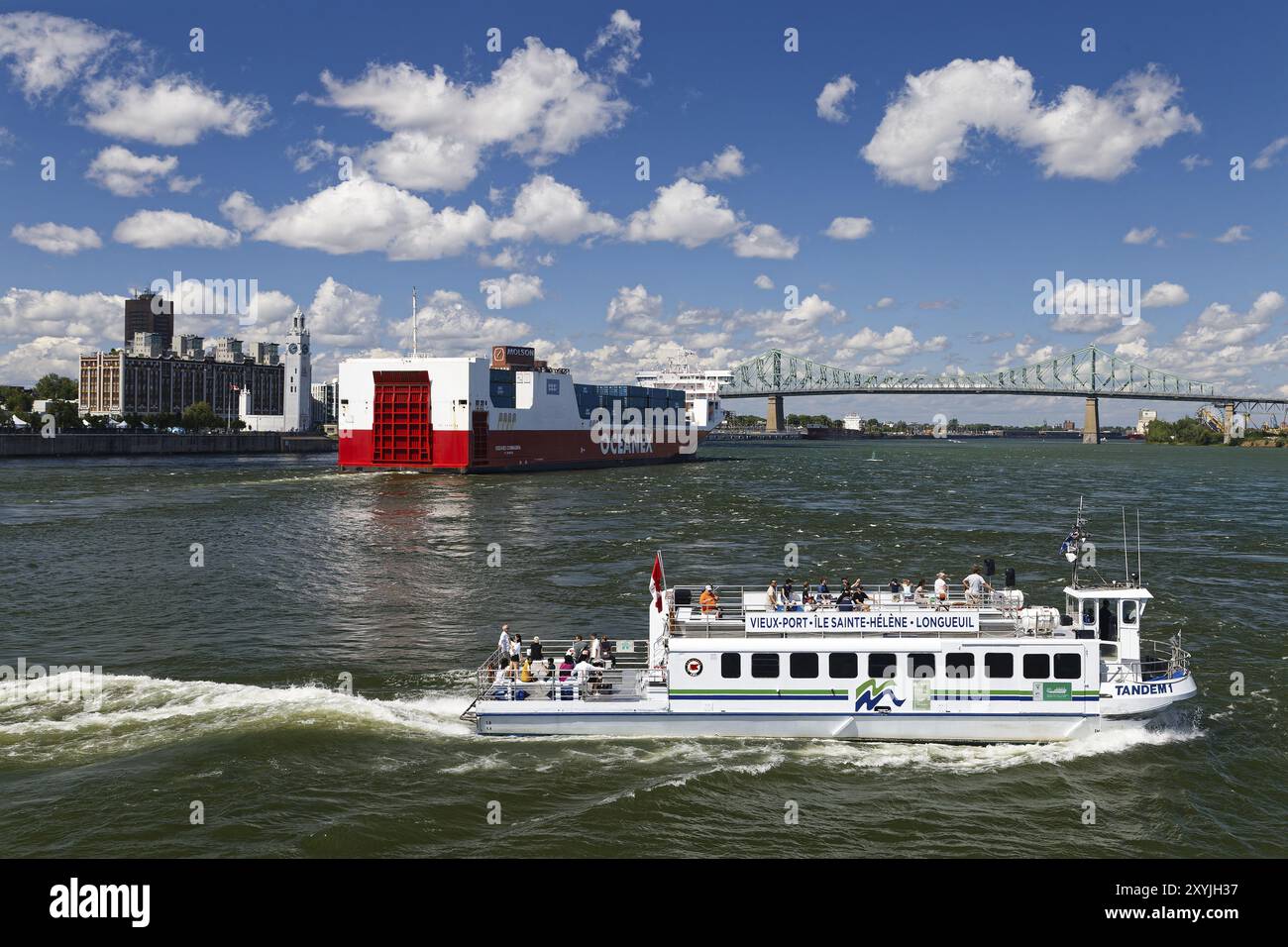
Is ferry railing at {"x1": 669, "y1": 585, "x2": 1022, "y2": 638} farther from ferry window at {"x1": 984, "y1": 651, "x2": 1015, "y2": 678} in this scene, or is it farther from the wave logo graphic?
the wave logo graphic

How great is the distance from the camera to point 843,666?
2219 centimetres

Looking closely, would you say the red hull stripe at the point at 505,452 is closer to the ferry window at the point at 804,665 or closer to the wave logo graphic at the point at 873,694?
the ferry window at the point at 804,665

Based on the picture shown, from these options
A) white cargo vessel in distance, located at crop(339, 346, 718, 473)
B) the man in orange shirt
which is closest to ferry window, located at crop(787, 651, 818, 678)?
the man in orange shirt

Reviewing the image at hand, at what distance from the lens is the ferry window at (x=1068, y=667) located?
22062 millimetres

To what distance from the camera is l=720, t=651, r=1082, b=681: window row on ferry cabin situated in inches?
868

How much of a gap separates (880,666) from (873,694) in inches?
26.9

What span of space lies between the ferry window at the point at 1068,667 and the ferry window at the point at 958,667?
1989 mm

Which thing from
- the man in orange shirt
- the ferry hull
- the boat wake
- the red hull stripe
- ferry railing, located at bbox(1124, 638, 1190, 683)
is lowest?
the boat wake

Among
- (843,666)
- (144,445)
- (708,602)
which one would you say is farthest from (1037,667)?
(144,445)

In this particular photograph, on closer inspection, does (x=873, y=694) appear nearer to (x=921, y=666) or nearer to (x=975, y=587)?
(x=921, y=666)

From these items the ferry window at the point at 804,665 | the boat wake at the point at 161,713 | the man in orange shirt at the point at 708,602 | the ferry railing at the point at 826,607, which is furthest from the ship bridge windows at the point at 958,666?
the boat wake at the point at 161,713

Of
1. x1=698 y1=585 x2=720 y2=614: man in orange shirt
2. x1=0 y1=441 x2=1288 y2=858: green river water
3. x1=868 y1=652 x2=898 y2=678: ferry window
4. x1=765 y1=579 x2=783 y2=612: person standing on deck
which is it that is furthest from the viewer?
x1=698 y1=585 x2=720 y2=614: man in orange shirt
